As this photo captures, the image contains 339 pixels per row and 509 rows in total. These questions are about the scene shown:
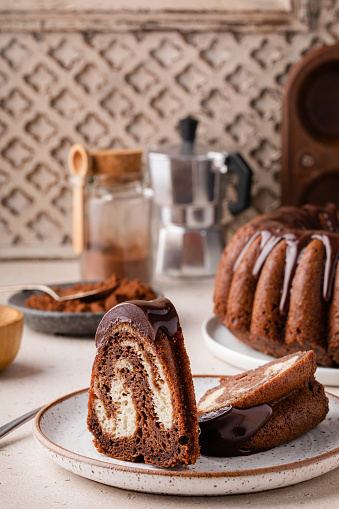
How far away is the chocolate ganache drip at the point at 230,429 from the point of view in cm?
76

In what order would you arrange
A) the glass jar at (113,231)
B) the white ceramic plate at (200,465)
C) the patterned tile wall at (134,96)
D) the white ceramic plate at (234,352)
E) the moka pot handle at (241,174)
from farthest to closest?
1. the patterned tile wall at (134,96)
2. the moka pot handle at (241,174)
3. the glass jar at (113,231)
4. the white ceramic plate at (234,352)
5. the white ceramic plate at (200,465)

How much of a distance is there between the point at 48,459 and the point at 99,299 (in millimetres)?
551

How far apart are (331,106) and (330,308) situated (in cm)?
96

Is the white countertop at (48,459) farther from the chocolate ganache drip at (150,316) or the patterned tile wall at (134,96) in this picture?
the patterned tile wall at (134,96)

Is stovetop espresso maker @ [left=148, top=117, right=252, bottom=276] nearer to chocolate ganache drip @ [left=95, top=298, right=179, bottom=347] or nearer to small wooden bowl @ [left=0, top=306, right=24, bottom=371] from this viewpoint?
small wooden bowl @ [left=0, top=306, right=24, bottom=371]

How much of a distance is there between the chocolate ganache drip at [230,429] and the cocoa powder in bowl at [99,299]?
1.73 ft

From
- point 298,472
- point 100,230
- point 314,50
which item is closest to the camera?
point 298,472

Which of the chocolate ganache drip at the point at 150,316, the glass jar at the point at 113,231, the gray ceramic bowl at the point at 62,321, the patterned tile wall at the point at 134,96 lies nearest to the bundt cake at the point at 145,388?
the chocolate ganache drip at the point at 150,316

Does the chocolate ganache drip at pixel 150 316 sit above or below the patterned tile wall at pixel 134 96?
below

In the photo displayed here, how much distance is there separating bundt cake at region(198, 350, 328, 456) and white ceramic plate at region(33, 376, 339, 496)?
0.01 metres

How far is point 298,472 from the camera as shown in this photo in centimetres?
70

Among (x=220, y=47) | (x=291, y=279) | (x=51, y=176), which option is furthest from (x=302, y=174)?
(x=291, y=279)

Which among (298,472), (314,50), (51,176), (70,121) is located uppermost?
(314,50)

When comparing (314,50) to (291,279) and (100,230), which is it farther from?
(291,279)
